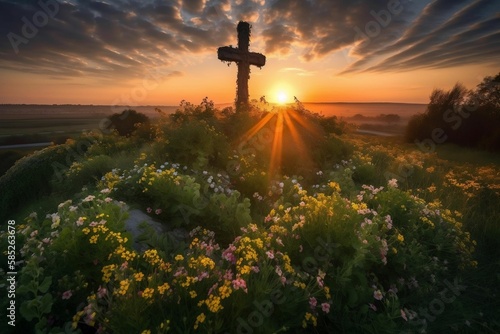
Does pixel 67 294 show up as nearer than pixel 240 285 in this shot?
No

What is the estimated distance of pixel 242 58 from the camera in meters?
10.5

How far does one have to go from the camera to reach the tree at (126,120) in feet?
57.8

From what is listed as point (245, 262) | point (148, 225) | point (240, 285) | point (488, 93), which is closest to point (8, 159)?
point (148, 225)

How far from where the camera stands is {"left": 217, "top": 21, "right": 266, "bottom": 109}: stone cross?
10.2m

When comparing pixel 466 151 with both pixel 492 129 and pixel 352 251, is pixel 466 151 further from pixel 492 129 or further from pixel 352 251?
pixel 352 251

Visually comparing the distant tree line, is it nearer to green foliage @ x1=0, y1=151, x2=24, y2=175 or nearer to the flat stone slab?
the flat stone slab

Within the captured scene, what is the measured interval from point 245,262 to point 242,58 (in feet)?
30.9

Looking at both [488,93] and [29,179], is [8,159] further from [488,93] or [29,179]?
[488,93]

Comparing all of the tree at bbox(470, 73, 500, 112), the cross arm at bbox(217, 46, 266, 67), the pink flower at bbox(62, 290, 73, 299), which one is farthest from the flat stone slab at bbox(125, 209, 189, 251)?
the tree at bbox(470, 73, 500, 112)

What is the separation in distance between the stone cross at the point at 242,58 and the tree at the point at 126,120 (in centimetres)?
964

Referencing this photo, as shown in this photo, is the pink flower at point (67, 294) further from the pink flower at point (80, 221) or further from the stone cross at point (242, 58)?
the stone cross at point (242, 58)

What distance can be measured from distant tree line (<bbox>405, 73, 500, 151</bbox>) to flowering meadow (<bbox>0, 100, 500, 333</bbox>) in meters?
19.9

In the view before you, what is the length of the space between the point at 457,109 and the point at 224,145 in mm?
25118

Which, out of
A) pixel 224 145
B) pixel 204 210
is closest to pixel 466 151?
pixel 224 145
